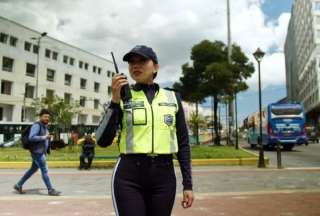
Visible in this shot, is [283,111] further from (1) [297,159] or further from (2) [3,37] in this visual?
(2) [3,37]

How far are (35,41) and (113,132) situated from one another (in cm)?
5893

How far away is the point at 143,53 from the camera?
302 cm

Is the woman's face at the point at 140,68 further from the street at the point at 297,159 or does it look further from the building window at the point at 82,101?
the building window at the point at 82,101

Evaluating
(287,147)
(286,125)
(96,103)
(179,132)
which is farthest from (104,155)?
(96,103)

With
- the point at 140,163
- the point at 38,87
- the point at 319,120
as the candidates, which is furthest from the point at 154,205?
the point at 319,120

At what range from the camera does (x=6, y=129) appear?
43.1 metres

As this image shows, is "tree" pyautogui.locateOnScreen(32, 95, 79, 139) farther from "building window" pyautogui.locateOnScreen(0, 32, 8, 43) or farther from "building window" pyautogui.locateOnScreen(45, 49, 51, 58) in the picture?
"building window" pyautogui.locateOnScreen(45, 49, 51, 58)

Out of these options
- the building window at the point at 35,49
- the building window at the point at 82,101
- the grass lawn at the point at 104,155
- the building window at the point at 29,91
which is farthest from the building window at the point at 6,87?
the grass lawn at the point at 104,155

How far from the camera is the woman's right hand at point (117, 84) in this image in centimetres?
286

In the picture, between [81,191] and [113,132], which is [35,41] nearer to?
[81,191]

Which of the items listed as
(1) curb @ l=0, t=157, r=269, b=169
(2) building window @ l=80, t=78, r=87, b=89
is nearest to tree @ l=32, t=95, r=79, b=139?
(2) building window @ l=80, t=78, r=87, b=89

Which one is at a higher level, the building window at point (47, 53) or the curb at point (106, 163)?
the building window at point (47, 53)

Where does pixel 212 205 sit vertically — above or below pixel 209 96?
below

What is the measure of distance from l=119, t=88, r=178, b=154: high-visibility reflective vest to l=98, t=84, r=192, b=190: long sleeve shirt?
0.04 metres
